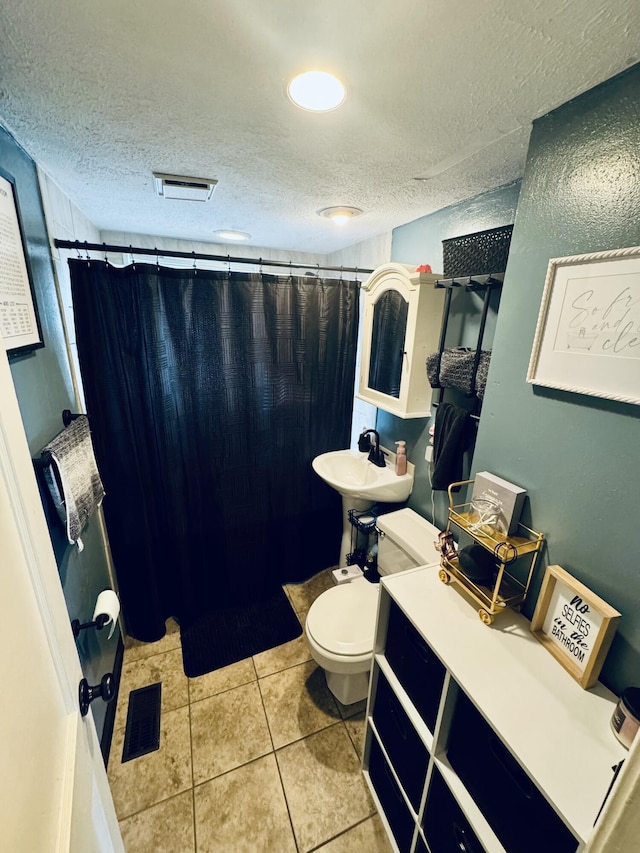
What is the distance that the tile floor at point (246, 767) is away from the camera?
120 centimetres

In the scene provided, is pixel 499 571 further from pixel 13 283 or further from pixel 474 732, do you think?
pixel 13 283

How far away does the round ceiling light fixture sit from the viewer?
1608mm

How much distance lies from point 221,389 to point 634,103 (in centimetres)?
170

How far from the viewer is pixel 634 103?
74cm

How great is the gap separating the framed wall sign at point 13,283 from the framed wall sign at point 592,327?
1.48 m

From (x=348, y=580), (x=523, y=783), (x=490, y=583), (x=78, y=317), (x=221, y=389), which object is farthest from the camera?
(x=348, y=580)

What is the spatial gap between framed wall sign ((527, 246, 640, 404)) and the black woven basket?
28 centimetres

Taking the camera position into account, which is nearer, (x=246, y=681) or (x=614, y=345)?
(x=614, y=345)

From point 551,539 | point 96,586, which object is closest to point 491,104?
point 551,539

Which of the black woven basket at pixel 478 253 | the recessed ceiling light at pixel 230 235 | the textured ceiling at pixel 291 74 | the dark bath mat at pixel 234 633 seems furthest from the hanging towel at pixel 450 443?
the recessed ceiling light at pixel 230 235

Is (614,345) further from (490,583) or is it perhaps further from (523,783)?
(523,783)

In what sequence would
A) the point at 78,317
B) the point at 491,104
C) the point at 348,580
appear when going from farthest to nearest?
the point at 348,580 → the point at 78,317 → the point at 491,104

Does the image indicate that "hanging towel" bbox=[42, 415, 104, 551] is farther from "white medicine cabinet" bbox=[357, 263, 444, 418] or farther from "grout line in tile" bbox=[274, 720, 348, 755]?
"white medicine cabinet" bbox=[357, 263, 444, 418]

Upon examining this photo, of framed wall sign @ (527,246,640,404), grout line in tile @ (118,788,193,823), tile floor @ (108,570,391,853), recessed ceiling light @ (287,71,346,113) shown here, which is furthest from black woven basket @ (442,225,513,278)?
grout line in tile @ (118,788,193,823)
